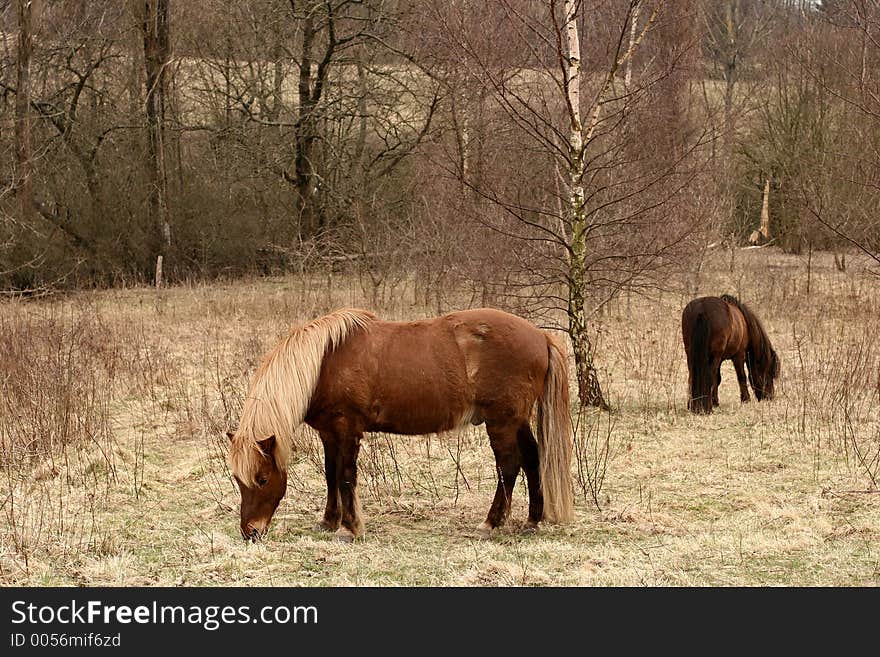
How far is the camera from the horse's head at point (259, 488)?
541cm

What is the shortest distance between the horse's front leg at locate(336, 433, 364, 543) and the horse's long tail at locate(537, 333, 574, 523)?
3.63 ft

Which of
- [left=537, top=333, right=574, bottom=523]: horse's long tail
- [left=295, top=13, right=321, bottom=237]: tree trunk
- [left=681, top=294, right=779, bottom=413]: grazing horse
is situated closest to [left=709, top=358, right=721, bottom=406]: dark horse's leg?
[left=681, top=294, right=779, bottom=413]: grazing horse

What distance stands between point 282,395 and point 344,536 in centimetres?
91

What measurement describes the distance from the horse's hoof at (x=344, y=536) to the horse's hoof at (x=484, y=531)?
0.74 meters

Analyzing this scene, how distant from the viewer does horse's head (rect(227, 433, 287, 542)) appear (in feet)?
17.7

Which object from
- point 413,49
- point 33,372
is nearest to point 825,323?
point 413,49

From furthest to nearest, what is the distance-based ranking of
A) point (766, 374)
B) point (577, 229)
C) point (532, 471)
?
1. point (766, 374)
2. point (577, 229)
3. point (532, 471)

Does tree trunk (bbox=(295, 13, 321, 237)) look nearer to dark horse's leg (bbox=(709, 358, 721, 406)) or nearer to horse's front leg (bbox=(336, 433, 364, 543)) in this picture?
dark horse's leg (bbox=(709, 358, 721, 406))

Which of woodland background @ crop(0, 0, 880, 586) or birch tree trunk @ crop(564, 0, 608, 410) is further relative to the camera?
birch tree trunk @ crop(564, 0, 608, 410)

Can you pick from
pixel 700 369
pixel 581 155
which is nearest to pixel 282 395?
pixel 581 155

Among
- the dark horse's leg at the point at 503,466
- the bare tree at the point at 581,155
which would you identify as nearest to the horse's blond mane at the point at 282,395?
the dark horse's leg at the point at 503,466

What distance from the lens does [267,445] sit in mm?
5402

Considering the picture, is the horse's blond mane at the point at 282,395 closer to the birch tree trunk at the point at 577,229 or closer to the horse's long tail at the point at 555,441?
the horse's long tail at the point at 555,441

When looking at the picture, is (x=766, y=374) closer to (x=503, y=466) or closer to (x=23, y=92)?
(x=503, y=466)
